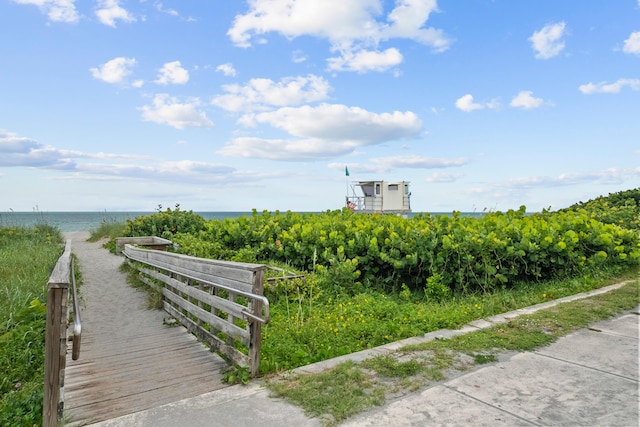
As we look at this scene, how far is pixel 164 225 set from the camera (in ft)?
46.9

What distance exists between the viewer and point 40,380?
13.8ft

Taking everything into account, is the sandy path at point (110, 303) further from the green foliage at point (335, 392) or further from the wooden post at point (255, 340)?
the green foliage at point (335, 392)

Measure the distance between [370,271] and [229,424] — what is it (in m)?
5.04

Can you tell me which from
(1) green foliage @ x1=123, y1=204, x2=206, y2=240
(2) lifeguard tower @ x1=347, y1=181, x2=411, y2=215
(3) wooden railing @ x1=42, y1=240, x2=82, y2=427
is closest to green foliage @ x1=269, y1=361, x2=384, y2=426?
(3) wooden railing @ x1=42, y1=240, x2=82, y2=427

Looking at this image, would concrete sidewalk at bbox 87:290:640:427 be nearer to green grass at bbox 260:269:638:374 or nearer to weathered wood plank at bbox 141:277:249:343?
weathered wood plank at bbox 141:277:249:343

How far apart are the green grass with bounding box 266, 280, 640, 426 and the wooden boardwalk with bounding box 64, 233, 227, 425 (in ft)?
3.30

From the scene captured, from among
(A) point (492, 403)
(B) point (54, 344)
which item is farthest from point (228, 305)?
(A) point (492, 403)

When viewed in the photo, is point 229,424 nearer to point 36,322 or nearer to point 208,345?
point 208,345

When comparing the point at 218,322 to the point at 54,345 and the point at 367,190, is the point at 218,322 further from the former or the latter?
the point at 367,190

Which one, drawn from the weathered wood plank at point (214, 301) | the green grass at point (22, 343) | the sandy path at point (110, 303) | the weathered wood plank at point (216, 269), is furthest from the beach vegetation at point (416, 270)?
the green grass at point (22, 343)

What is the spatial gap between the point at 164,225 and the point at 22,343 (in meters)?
9.70

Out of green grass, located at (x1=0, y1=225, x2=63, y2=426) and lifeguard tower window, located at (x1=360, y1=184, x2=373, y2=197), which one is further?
lifeguard tower window, located at (x1=360, y1=184, x2=373, y2=197)

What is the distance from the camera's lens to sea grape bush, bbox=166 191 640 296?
7.11 m

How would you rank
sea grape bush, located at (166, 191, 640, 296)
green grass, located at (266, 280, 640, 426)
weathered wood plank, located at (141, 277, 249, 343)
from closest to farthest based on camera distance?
green grass, located at (266, 280, 640, 426) < weathered wood plank, located at (141, 277, 249, 343) < sea grape bush, located at (166, 191, 640, 296)
